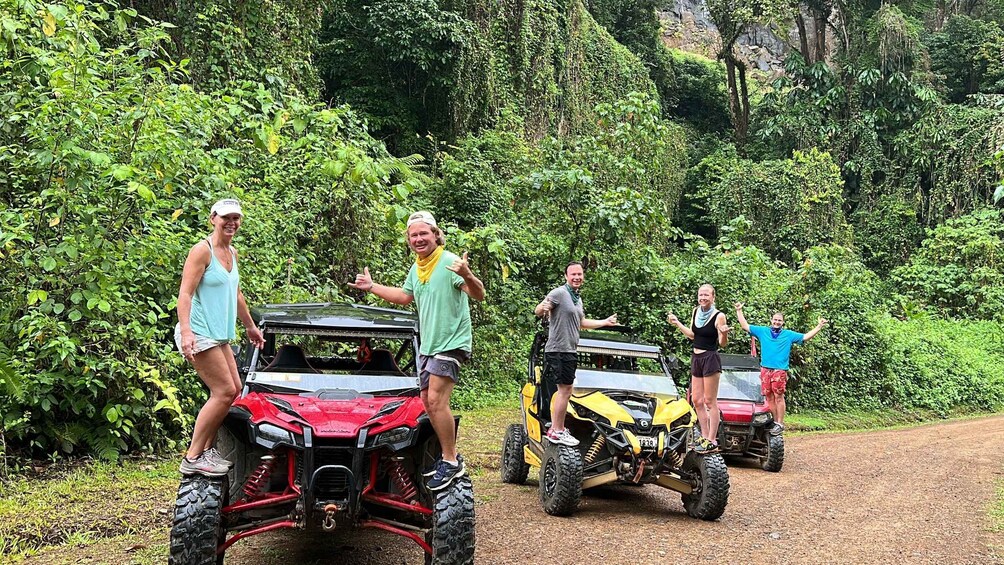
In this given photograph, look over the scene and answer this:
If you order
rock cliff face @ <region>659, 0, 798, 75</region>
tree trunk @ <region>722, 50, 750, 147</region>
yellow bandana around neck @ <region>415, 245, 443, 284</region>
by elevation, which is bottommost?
yellow bandana around neck @ <region>415, 245, 443, 284</region>

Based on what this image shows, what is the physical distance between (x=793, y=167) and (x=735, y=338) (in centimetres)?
1617

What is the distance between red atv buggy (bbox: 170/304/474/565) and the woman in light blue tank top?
0.13m

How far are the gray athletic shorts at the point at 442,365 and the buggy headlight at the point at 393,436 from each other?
0.31 metres

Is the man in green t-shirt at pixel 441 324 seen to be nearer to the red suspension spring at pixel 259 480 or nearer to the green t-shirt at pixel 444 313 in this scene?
the green t-shirt at pixel 444 313

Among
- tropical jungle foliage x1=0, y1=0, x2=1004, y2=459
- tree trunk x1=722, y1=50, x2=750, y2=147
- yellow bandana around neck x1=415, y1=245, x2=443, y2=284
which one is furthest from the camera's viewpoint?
tree trunk x1=722, y1=50, x2=750, y2=147

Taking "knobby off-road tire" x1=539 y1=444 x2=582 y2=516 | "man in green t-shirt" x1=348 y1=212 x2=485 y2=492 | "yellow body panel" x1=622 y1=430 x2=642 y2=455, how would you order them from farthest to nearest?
"yellow body panel" x1=622 y1=430 x2=642 y2=455
"knobby off-road tire" x1=539 y1=444 x2=582 y2=516
"man in green t-shirt" x1=348 y1=212 x2=485 y2=492

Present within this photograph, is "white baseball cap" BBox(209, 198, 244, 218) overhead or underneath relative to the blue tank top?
overhead

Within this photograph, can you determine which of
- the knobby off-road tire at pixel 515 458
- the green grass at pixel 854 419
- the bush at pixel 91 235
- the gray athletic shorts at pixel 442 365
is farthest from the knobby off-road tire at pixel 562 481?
the green grass at pixel 854 419

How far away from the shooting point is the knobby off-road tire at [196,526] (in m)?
4.59

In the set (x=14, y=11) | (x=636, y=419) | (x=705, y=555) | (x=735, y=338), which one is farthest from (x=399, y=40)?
(x=705, y=555)

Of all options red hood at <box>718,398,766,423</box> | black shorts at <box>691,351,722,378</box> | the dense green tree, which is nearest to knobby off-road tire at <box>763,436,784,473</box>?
red hood at <box>718,398,766,423</box>

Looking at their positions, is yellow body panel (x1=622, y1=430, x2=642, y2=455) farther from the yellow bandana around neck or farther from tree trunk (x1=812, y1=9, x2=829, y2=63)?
tree trunk (x1=812, y1=9, x2=829, y2=63)

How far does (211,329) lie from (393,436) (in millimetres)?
1275

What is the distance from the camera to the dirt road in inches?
239
